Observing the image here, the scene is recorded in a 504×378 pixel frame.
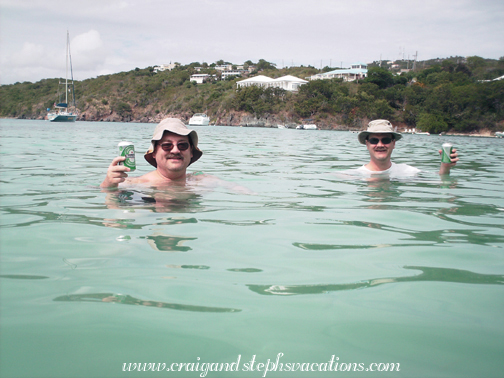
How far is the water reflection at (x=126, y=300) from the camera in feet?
6.19

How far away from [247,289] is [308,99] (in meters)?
79.2

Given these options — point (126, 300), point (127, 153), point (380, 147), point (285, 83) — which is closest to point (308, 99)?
point (285, 83)

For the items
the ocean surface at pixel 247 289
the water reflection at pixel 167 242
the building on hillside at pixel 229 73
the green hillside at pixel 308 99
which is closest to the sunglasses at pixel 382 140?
the ocean surface at pixel 247 289

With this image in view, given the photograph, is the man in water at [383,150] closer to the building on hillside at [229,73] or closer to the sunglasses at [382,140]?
the sunglasses at [382,140]

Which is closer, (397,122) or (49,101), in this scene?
(397,122)

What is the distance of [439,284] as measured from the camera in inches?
88.8

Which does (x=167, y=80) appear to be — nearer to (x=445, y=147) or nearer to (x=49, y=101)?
(x=49, y=101)

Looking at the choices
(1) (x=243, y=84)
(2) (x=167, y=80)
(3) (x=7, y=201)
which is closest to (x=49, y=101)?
(2) (x=167, y=80)

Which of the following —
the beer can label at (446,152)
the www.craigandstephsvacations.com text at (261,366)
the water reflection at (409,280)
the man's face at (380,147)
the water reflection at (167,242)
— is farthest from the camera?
the man's face at (380,147)

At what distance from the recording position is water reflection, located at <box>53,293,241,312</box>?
1886 mm

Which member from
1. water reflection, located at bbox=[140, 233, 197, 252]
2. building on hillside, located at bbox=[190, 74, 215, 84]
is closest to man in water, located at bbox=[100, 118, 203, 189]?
water reflection, located at bbox=[140, 233, 197, 252]

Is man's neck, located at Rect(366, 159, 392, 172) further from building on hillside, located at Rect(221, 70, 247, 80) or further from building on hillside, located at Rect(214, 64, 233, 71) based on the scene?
building on hillside, located at Rect(214, 64, 233, 71)

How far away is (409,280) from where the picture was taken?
7.52 ft

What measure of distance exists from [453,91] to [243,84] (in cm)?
5033
